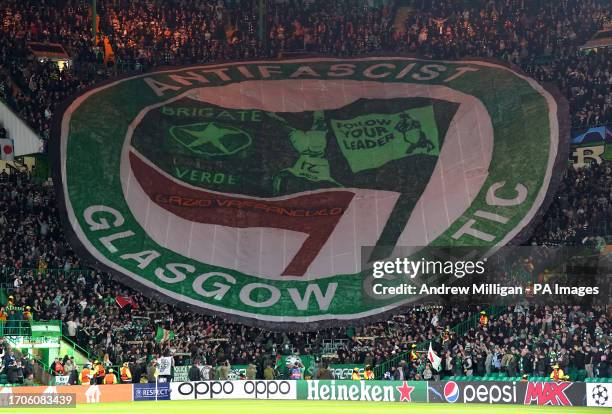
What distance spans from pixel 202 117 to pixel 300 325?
12.5 metres

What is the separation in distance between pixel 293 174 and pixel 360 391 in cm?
1559


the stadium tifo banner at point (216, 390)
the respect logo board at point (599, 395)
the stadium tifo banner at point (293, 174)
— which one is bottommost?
the stadium tifo banner at point (216, 390)

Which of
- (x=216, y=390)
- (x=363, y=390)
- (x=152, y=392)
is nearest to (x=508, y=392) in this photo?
(x=363, y=390)

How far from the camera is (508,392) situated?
39.0 m

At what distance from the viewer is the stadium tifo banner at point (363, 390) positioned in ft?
131

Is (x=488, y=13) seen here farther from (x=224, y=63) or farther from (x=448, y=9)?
(x=224, y=63)

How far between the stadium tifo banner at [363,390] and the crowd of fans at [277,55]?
386cm

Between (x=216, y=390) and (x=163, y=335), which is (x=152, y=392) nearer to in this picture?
(x=216, y=390)

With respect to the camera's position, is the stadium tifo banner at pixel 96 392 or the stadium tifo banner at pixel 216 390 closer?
the stadium tifo banner at pixel 96 392

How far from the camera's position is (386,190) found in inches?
2077

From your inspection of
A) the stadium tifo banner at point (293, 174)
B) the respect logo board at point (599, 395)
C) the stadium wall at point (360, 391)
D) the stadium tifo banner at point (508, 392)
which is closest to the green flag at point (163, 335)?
the stadium tifo banner at point (293, 174)

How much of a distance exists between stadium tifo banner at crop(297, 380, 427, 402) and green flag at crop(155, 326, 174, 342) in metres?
8.03

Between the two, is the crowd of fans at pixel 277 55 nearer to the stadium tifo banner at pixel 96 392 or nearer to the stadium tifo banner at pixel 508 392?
the stadium tifo banner at pixel 96 392

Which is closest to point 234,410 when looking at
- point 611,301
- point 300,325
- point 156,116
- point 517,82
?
point 300,325
